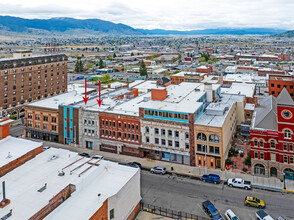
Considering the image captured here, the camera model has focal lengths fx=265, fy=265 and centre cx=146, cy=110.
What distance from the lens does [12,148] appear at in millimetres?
44219

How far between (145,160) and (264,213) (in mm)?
27822

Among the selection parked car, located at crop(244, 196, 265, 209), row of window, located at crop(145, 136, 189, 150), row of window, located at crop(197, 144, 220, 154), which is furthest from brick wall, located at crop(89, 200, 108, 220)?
row of window, located at crop(145, 136, 189, 150)

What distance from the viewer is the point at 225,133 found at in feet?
184

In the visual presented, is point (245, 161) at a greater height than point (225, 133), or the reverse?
point (225, 133)

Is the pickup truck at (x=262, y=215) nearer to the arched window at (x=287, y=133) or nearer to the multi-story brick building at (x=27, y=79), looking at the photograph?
the arched window at (x=287, y=133)

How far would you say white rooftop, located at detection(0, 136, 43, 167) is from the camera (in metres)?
40.2

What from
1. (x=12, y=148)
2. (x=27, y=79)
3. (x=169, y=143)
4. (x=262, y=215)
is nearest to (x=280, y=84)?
(x=169, y=143)

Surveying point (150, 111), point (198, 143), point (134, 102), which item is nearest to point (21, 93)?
point (134, 102)

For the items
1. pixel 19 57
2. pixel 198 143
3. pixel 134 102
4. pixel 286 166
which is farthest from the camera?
pixel 19 57

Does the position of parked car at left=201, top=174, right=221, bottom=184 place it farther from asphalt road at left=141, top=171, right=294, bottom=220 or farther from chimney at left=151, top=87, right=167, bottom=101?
chimney at left=151, top=87, right=167, bottom=101

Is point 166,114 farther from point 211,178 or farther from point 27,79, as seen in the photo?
point 27,79

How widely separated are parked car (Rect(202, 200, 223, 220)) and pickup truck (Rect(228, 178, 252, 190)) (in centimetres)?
875

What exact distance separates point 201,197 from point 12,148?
32650 mm

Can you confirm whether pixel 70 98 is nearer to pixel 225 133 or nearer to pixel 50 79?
pixel 50 79
